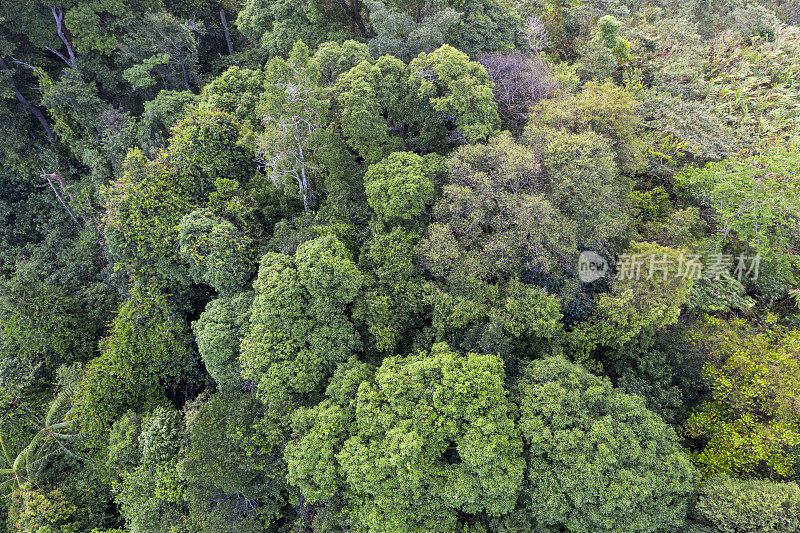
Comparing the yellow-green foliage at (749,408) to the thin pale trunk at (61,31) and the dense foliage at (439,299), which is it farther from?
the thin pale trunk at (61,31)

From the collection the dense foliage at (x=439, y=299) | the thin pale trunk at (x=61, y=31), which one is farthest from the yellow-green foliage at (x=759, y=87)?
the thin pale trunk at (x=61, y=31)

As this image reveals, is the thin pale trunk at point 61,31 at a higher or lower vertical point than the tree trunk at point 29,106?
higher

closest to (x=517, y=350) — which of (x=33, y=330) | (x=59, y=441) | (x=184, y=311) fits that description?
(x=184, y=311)

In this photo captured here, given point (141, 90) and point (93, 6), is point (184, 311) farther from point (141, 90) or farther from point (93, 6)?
point (93, 6)

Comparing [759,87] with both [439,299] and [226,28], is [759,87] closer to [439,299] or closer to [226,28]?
[439,299]

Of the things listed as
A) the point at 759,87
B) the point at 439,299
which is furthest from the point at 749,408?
the point at 759,87

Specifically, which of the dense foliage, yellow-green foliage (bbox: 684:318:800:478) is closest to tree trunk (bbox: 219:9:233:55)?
the dense foliage

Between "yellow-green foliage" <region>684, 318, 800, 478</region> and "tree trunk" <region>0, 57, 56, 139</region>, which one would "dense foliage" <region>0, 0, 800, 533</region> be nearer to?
"yellow-green foliage" <region>684, 318, 800, 478</region>

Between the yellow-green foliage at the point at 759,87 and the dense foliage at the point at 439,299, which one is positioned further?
the yellow-green foliage at the point at 759,87
